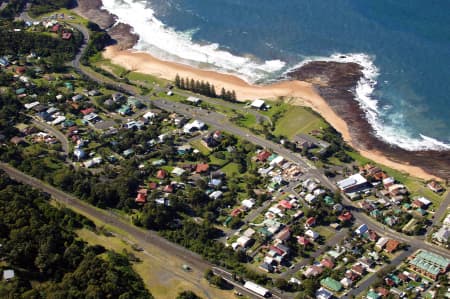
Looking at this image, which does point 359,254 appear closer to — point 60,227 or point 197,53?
point 60,227

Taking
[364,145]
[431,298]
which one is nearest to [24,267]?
[431,298]

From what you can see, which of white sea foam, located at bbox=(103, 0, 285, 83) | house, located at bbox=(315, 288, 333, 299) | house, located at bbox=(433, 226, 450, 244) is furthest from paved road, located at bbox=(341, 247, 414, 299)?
white sea foam, located at bbox=(103, 0, 285, 83)

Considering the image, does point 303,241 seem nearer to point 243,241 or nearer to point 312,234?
point 312,234

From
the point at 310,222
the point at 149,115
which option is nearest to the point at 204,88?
the point at 149,115

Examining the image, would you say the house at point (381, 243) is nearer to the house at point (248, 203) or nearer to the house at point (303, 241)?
the house at point (303, 241)

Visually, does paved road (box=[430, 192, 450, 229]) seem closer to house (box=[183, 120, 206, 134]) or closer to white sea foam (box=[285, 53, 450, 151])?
white sea foam (box=[285, 53, 450, 151])

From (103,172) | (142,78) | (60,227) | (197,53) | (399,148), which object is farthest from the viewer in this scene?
(197,53)

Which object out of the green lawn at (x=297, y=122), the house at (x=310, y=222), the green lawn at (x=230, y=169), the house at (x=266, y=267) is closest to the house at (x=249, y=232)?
the house at (x=266, y=267)
